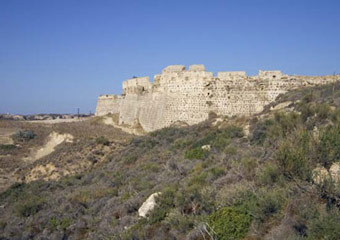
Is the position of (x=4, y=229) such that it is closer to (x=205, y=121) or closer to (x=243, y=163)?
(x=243, y=163)

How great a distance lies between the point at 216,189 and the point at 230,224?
6.79 ft

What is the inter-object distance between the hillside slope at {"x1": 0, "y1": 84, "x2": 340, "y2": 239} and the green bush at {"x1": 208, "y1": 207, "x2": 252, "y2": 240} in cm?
2

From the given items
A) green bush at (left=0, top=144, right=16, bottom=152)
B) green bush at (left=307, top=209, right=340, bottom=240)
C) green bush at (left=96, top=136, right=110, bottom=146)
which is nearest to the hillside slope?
green bush at (left=307, top=209, right=340, bottom=240)

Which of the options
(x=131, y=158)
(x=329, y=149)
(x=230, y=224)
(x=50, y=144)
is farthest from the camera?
(x=50, y=144)

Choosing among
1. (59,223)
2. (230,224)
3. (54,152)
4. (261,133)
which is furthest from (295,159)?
(54,152)

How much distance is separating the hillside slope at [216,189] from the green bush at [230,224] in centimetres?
2

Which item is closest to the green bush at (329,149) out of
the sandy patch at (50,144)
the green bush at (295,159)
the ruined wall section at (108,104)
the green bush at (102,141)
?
the green bush at (295,159)

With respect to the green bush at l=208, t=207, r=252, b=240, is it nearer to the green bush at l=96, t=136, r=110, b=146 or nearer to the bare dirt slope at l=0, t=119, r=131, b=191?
the bare dirt slope at l=0, t=119, r=131, b=191

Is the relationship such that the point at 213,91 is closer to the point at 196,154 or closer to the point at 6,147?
the point at 196,154

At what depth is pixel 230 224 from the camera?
6695 millimetres

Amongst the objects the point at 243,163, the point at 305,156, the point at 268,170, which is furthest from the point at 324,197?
the point at 243,163

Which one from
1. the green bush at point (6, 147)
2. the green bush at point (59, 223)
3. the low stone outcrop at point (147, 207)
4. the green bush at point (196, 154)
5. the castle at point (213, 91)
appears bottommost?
the green bush at point (59, 223)

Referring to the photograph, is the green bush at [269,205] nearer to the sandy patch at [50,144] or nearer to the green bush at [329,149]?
the green bush at [329,149]

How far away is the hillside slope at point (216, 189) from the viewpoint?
629 centimetres
